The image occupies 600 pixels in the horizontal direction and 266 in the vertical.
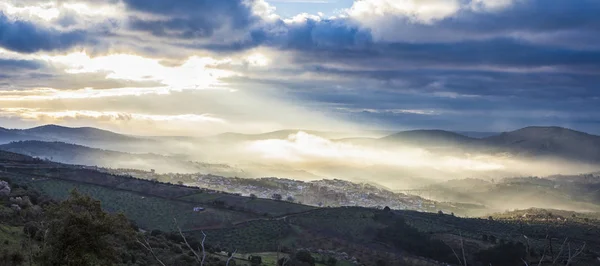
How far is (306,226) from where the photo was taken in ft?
328

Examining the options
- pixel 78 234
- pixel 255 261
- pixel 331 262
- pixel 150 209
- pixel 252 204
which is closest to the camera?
pixel 78 234

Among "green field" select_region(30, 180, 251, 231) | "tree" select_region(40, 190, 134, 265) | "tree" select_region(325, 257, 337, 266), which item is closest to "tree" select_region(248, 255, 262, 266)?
"tree" select_region(325, 257, 337, 266)

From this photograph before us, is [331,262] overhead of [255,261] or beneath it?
beneath

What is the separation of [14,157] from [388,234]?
334 feet

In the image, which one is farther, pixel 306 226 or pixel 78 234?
pixel 306 226

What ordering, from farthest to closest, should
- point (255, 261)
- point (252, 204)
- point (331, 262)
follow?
point (252, 204)
point (331, 262)
point (255, 261)

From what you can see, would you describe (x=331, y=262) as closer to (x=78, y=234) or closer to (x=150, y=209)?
(x=78, y=234)

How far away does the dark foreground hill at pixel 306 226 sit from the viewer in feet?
280

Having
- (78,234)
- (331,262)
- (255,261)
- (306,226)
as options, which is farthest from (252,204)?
(78,234)

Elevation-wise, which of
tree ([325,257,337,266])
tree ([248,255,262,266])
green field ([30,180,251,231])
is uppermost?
green field ([30,180,251,231])

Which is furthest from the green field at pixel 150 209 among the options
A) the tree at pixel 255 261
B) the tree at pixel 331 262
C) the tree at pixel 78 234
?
the tree at pixel 78 234

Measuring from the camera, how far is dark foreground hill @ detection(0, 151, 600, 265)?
3359 inches

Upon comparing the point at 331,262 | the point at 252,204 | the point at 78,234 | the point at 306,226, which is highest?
the point at 78,234

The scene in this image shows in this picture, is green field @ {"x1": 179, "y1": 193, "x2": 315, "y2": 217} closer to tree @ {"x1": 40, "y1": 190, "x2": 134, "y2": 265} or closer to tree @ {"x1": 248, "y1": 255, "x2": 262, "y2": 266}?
tree @ {"x1": 248, "y1": 255, "x2": 262, "y2": 266}
